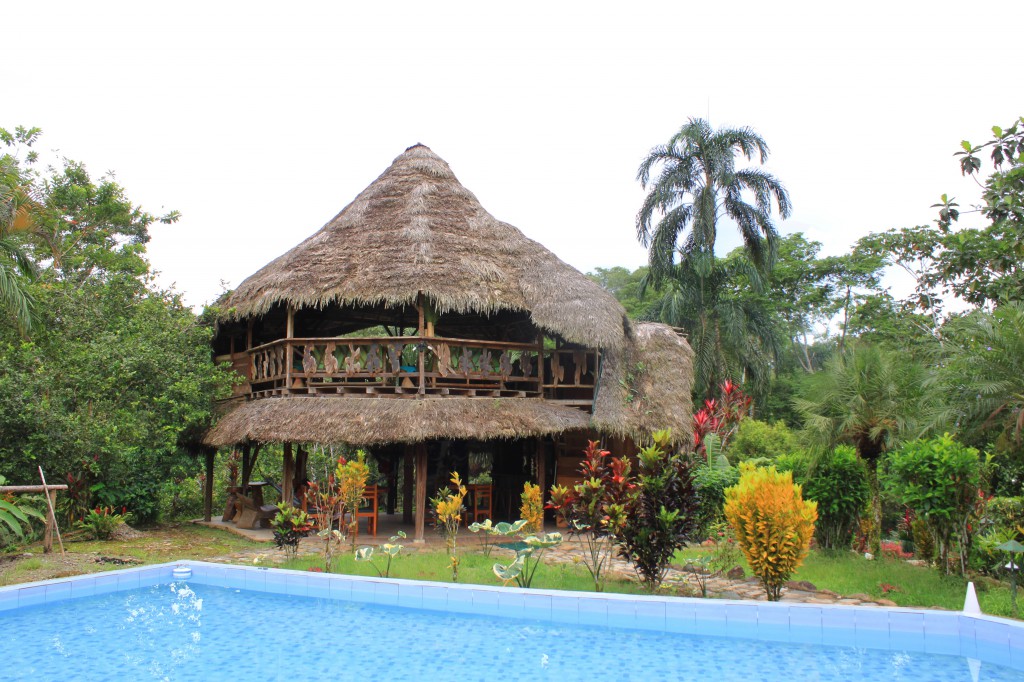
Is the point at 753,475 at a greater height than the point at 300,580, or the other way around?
the point at 753,475

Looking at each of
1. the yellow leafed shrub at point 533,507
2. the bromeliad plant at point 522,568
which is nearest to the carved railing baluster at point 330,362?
the yellow leafed shrub at point 533,507

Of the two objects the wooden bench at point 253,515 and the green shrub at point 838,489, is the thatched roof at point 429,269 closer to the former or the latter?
the wooden bench at point 253,515

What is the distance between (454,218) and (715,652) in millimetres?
9174

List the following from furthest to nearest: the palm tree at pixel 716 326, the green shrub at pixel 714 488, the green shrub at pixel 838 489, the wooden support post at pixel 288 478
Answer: the palm tree at pixel 716 326, the wooden support post at pixel 288 478, the green shrub at pixel 714 488, the green shrub at pixel 838 489

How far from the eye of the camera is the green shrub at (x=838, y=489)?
32.7 feet

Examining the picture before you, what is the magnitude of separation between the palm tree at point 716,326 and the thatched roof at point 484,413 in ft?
25.1

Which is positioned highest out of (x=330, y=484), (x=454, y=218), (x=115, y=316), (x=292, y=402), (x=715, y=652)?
(x=454, y=218)

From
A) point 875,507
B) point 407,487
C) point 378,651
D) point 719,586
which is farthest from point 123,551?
point 875,507

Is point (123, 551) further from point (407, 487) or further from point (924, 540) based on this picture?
point (924, 540)

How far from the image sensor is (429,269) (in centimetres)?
1223

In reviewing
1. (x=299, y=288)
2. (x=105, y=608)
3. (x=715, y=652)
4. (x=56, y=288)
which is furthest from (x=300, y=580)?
(x=56, y=288)

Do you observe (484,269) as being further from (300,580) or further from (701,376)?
(701,376)

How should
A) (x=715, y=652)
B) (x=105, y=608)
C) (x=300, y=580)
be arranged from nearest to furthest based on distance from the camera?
(x=715, y=652) → (x=105, y=608) → (x=300, y=580)

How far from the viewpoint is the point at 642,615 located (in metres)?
7.18
